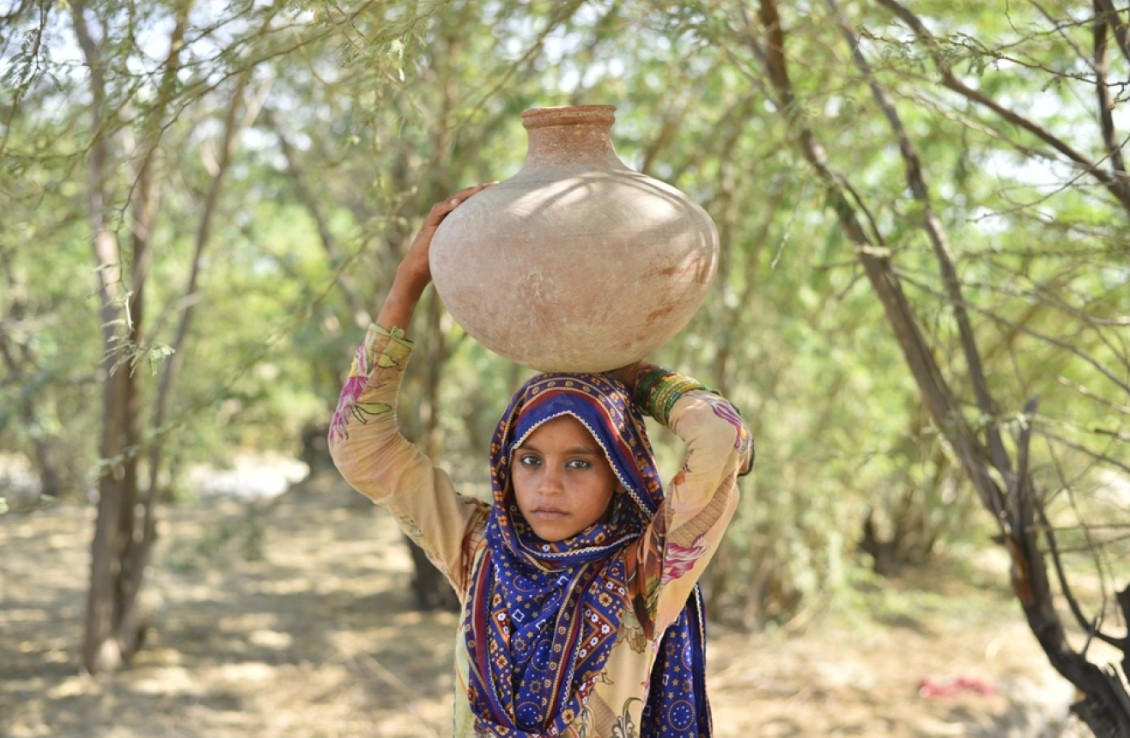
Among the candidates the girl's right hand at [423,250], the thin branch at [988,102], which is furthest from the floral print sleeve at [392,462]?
the thin branch at [988,102]

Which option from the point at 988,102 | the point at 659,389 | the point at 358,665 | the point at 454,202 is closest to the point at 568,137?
the point at 454,202

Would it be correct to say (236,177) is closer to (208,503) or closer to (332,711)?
(208,503)

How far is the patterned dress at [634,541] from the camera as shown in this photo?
6.39 feet

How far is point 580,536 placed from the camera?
81.4 inches

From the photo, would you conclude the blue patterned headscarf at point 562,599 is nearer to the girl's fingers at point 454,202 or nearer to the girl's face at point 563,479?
the girl's face at point 563,479

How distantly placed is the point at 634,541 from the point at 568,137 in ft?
2.45

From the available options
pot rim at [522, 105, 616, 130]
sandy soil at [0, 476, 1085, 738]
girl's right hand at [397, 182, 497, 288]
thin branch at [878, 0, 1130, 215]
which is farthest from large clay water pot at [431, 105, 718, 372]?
sandy soil at [0, 476, 1085, 738]

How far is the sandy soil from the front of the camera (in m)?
5.33

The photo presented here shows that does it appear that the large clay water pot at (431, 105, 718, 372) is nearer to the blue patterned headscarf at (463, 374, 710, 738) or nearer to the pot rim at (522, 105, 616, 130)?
the pot rim at (522, 105, 616, 130)

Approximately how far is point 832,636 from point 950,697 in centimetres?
92

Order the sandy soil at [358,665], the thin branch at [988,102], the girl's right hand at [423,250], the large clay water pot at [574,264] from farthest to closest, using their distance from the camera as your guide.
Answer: the sandy soil at [358,665] → the thin branch at [988,102] → the girl's right hand at [423,250] → the large clay water pot at [574,264]

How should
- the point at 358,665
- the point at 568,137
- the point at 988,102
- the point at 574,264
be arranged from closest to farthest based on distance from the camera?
the point at 574,264
the point at 568,137
the point at 988,102
the point at 358,665

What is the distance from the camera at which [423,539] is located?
2262 mm

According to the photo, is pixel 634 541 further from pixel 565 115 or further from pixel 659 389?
pixel 565 115
